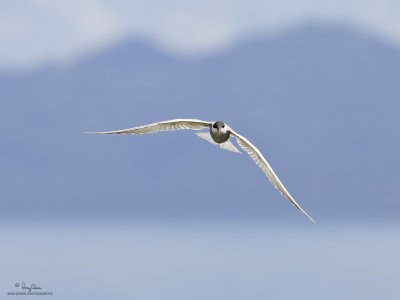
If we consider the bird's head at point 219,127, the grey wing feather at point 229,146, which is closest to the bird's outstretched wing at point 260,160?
the grey wing feather at point 229,146

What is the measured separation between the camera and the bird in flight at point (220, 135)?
8359mm

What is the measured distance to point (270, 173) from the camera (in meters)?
8.87

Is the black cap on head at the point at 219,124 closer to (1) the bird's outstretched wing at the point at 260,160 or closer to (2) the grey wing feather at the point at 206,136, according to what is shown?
(1) the bird's outstretched wing at the point at 260,160

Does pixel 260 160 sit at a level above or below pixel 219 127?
below

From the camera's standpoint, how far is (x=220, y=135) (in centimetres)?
841

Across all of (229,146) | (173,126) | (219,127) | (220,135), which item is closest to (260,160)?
(229,146)

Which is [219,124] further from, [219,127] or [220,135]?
[220,135]

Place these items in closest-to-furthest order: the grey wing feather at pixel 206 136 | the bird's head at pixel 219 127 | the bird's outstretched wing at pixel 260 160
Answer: the bird's head at pixel 219 127
the bird's outstretched wing at pixel 260 160
the grey wing feather at pixel 206 136

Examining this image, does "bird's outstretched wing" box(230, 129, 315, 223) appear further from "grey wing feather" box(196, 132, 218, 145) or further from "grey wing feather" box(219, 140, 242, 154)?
"grey wing feather" box(196, 132, 218, 145)

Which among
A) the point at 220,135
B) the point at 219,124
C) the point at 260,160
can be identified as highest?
the point at 219,124

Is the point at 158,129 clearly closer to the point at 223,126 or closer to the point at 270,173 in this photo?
the point at 223,126

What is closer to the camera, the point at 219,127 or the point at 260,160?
the point at 219,127

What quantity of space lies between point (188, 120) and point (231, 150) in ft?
3.72

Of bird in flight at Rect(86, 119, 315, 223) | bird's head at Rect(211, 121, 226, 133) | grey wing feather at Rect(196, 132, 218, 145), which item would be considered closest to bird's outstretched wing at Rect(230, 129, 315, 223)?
bird in flight at Rect(86, 119, 315, 223)
